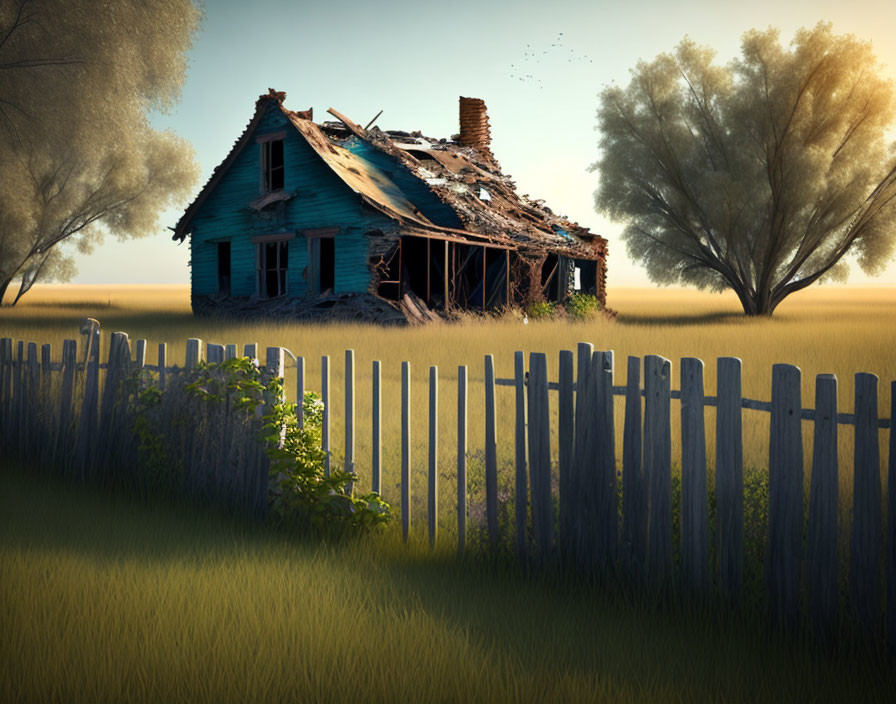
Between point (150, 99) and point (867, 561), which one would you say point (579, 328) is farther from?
point (867, 561)

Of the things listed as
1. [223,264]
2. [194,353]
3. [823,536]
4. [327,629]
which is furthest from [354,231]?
[823,536]

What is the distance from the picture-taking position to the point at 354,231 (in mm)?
24141

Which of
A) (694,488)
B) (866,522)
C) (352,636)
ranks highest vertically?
(694,488)

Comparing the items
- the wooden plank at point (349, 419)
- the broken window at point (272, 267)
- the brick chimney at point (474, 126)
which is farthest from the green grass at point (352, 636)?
the brick chimney at point (474, 126)

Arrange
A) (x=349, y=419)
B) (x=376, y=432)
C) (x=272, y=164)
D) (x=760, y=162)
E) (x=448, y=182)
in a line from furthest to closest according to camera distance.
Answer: (x=760, y=162), (x=448, y=182), (x=272, y=164), (x=349, y=419), (x=376, y=432)

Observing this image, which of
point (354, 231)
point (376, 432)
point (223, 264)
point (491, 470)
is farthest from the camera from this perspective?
point (223, 264)

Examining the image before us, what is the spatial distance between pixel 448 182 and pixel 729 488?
24313 mm

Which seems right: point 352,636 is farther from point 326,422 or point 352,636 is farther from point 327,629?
point 326,422

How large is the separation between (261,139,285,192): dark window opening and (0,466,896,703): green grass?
2280 centimetres

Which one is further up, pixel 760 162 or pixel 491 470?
pixel 760 162

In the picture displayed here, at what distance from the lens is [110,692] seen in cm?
330

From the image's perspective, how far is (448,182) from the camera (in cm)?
2742

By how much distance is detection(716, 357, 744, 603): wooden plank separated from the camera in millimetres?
4086

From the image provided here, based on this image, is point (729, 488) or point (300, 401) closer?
point (729, 488)
